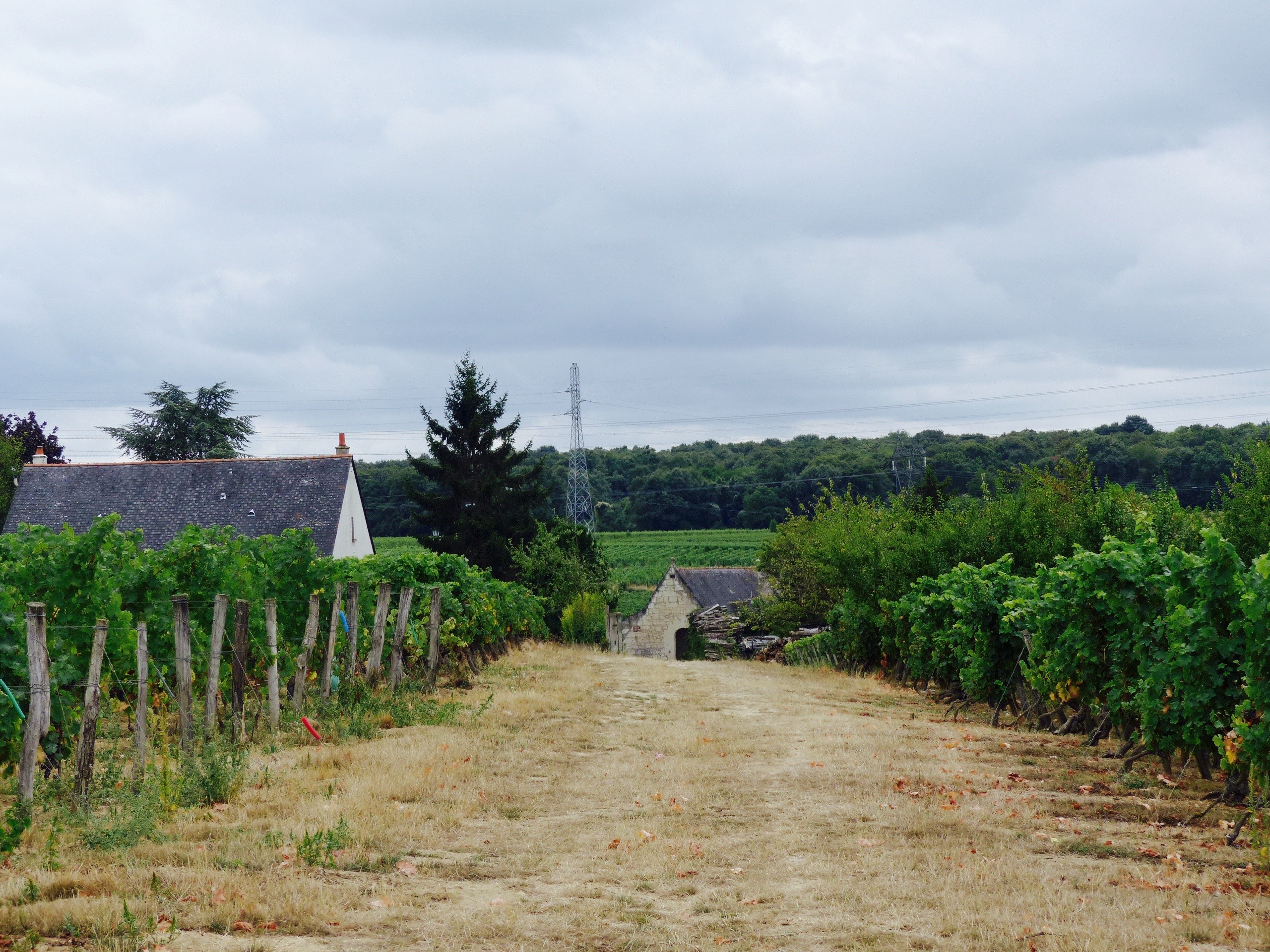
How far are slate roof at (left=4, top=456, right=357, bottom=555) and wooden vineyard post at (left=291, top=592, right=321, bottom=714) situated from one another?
21.9 metres

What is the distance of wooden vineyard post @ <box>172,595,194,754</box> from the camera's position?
9141 millimetres

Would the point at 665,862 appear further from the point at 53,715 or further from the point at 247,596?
the point at 247,596

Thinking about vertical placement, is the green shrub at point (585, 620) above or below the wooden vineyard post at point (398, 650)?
below

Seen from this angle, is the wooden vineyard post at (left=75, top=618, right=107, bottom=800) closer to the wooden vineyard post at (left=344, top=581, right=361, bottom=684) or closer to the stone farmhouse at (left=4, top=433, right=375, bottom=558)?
the wooden vineyard post at (left=344, top=581, right=361, bottom=684)

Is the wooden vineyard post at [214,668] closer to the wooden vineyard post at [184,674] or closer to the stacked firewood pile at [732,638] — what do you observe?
the wooden vineyard post at [184,674]

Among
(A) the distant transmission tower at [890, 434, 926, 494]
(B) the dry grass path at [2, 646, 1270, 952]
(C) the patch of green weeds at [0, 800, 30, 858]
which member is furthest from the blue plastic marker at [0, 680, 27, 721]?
(A) the distant transmission tower at [890, 434, 926, 494]

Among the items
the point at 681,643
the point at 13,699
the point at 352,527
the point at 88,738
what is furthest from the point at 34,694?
the point at 681,643

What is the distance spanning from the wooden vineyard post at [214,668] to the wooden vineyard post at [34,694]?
2817 millimetres

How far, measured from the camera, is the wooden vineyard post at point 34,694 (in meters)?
6.89

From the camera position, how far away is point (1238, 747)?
7039 mm

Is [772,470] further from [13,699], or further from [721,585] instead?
[13,699]

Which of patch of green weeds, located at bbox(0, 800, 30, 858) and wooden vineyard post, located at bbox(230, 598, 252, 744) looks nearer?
patch of green weeds, located at bbox(0, 800, 30, 858)

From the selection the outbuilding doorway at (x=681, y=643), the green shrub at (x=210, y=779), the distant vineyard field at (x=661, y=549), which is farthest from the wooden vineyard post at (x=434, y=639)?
the distant vineyard field at (x=661, y=549)

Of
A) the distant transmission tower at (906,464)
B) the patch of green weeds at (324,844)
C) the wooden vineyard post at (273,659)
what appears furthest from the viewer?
the distant transmission tower at (906,464)
